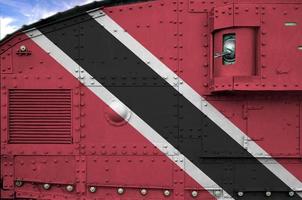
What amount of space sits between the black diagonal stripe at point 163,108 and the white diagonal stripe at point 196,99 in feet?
0.14

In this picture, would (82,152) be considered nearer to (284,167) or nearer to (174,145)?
(174,145)

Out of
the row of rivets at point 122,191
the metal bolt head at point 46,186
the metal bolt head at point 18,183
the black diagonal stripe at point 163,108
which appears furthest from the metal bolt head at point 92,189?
the black diagonal stripe at point 163,108

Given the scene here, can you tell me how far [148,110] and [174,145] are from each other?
408 millimetres

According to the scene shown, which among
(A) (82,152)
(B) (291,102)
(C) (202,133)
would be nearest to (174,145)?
(C) (202,133)

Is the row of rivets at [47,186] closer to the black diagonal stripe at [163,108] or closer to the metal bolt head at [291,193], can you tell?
the black diagonal stripe at [163,108]

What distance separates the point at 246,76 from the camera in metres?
3.07

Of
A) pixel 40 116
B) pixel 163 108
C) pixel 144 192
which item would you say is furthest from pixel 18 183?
pixel 163 108

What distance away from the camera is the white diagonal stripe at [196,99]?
10.7ft

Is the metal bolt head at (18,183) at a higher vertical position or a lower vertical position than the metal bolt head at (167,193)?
higher

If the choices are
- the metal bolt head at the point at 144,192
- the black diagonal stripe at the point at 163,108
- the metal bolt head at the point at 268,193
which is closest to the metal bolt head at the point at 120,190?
the metal bolt head at the point at 144,192

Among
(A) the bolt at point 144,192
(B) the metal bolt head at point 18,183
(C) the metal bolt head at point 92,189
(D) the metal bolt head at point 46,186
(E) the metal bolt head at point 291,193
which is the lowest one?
(E) the metal bolt head at point 291,193

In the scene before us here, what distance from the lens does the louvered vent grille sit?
329 cm

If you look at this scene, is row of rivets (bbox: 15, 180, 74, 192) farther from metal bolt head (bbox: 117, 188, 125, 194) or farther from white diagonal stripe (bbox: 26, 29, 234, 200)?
white diagonal stripe (bbox: 26, 29, 234, 200)

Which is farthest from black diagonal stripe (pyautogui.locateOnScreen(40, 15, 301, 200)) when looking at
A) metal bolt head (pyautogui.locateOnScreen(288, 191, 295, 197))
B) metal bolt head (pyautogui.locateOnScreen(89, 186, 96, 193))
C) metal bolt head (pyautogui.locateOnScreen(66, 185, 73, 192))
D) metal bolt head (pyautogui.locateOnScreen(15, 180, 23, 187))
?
metal bolt head (pyautogui.locateOnScreen(15, 180, 23, 187))
